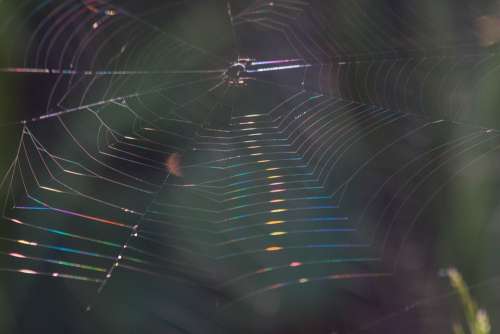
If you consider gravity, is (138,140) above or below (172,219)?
above

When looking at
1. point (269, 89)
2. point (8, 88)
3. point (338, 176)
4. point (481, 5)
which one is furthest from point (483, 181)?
point (8, 88)

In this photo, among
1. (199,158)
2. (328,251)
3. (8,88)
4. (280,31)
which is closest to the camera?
(8,88)

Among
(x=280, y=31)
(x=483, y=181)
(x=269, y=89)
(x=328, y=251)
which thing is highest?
(x=280, y=31)

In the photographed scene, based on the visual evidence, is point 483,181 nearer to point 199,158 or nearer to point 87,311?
point 199,158

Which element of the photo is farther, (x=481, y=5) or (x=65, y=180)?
(x=481, y=5)

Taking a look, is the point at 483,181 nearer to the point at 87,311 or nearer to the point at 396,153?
the point at 396,153

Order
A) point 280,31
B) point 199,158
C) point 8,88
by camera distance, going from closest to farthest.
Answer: point 8,88
point 199,158
point 280,31
